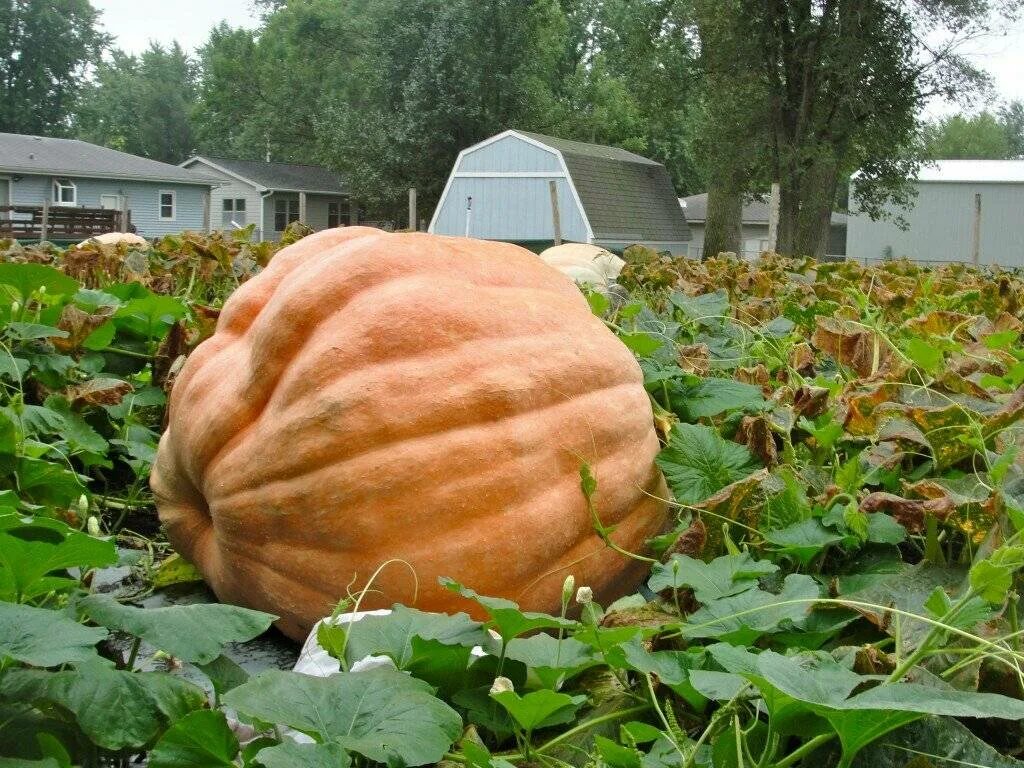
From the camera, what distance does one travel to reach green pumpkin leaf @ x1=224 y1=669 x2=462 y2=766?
1160 mm

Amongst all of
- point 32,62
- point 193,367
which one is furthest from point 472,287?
point 32,62

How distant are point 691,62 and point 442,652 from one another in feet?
81.2

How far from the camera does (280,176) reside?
1740 inches

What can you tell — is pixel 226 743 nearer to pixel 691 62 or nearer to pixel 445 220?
pixel 691 62

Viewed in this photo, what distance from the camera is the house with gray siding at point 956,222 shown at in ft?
119

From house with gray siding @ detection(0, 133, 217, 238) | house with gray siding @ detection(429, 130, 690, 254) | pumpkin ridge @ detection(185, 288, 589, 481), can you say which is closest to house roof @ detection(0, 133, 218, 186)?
house with gray siding @ detection(0, 133, 217, 238)

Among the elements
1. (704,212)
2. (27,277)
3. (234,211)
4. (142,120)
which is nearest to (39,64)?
(142,120)

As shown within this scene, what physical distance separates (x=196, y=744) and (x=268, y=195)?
142ft

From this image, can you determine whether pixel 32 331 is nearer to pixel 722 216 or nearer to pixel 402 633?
pixel 402 633

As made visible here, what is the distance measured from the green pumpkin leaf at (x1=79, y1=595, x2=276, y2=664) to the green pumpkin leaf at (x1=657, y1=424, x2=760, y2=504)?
3.00 feet

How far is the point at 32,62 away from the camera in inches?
2335

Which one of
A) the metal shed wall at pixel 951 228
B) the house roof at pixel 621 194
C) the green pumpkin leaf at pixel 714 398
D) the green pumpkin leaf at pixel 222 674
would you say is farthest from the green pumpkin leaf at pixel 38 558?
the metal shed wall at pixel 951 228

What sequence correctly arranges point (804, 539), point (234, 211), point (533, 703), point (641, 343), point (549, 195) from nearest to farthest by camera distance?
1. point (533, 703)
2. point (804, 539)
3. point (641, 343)
4. point (549, 195)
5. point (234, 211)

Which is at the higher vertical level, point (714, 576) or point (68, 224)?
point (68, 224)
